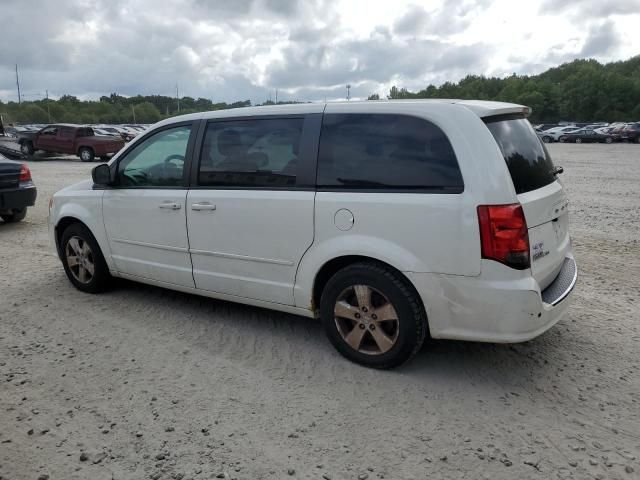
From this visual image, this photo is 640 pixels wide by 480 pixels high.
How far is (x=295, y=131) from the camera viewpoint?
383 centimetres

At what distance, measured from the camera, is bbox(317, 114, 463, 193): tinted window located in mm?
3240

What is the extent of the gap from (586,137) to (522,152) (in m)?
43.7

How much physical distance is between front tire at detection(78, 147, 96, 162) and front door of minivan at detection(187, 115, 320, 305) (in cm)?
2189

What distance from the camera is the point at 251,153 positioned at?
4023mm

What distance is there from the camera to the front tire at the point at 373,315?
3361mm

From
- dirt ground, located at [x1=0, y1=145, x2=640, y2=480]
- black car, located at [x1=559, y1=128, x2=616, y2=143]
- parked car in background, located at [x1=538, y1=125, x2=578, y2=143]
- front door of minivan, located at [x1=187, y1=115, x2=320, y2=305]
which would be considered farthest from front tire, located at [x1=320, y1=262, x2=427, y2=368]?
parked car in background, located at [x1=538, y1=125, x2=578, y2=143]

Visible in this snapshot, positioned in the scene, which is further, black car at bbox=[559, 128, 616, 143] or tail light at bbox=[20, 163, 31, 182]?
black car at bbox=[559, 128, 616, 143]

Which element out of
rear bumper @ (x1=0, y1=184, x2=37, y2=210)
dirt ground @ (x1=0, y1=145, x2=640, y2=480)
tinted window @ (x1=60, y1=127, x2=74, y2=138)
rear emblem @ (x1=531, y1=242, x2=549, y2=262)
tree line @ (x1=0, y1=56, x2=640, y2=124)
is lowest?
dirt ground @ (x1=0, y1=145, x2=640, y2=480)

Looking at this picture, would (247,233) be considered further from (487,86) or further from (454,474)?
(487,86)

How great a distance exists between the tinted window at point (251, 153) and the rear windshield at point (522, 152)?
1.36 metres

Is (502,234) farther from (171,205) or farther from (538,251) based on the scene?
(171,205)

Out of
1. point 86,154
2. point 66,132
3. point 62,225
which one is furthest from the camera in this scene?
point 66,132

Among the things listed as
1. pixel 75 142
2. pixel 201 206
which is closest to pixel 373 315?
pixel 201 206

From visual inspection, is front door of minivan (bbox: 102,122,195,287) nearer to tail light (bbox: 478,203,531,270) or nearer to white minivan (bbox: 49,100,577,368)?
white minivan (bbox: 49,100,577,368)
